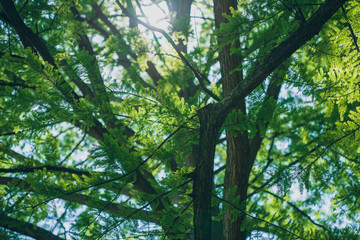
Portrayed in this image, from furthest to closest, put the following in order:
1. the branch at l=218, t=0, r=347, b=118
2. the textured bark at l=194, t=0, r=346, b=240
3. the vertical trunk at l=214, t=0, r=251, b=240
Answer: the vertical trunk at l=214, t=0, r=251, b=240 → the textured bark at l=194, t=0, r=346, b=240 → the branch at l=218, t=0, r=347, b=118

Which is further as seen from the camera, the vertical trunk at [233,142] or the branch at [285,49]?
the vertical trunk at [233,142]

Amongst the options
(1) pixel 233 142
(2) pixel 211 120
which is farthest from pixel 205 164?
(1) pixel 233 142

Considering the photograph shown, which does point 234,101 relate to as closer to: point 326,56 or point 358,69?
point 326,56

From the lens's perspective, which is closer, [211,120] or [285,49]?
[285,49]

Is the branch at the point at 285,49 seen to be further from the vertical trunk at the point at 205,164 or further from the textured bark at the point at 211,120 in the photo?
the vertical trunk at the point at 205,164

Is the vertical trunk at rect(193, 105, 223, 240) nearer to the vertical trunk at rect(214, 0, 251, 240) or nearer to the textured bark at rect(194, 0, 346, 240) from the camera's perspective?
the textured bark at rect(194, 0, 346, 240)

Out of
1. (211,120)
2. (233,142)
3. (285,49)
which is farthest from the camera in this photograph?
(233,142)

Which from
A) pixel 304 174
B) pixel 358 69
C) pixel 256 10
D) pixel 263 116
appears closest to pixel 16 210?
pixel 263 116

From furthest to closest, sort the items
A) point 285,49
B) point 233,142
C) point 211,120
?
point 233,142 < point 211,120 < point 285,49

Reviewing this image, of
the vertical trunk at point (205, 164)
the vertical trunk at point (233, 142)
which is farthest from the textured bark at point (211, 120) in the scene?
the vertical trunk at point (233, 142)

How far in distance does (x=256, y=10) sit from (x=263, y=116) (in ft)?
3.04

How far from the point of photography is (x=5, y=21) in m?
3.34

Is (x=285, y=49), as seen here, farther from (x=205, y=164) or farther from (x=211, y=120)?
(x=205, y=164)

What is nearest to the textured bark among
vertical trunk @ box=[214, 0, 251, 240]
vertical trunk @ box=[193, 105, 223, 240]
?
vertical trunk @ box=[193, 105, 223, 240]
